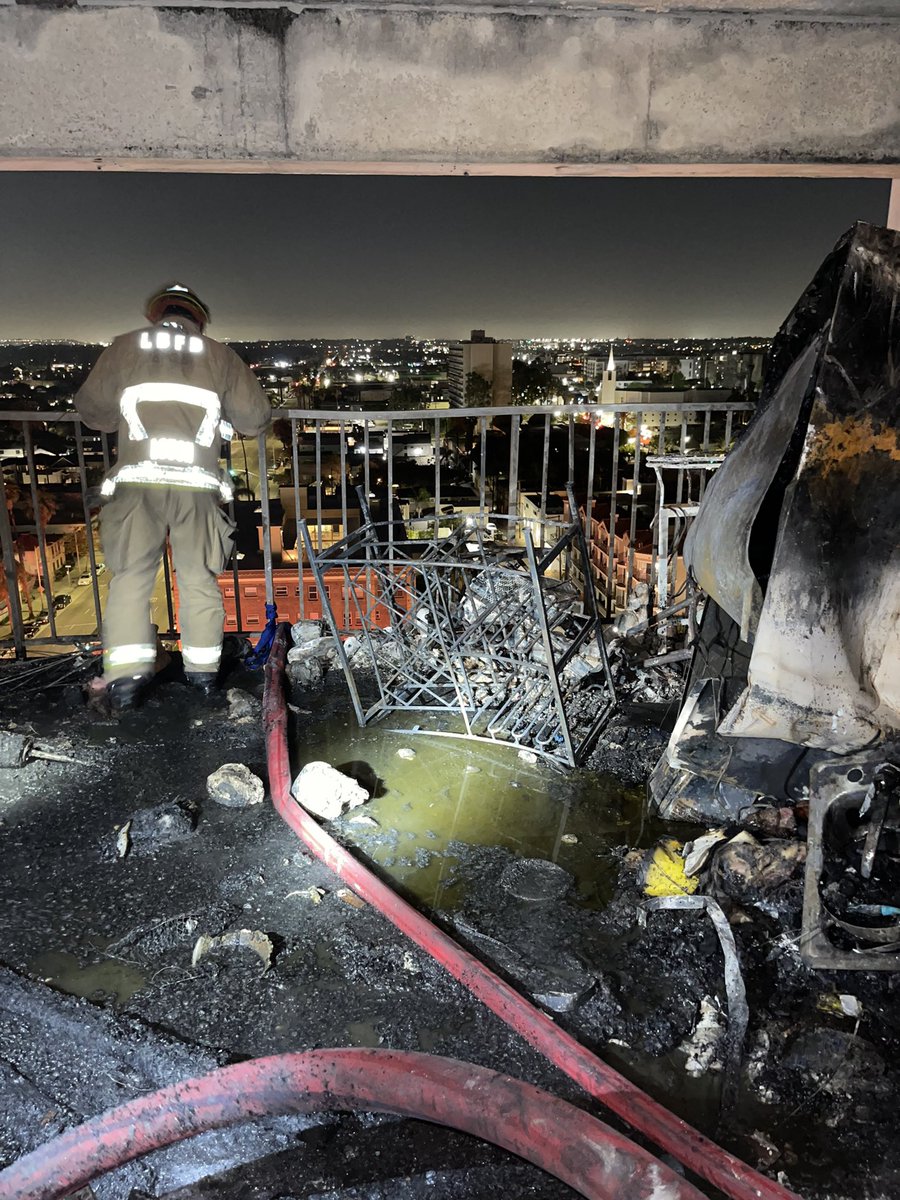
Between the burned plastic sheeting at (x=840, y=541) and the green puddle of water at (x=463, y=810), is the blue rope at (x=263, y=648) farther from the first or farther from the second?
the burned plastic sheeting at (x=840, y=541)

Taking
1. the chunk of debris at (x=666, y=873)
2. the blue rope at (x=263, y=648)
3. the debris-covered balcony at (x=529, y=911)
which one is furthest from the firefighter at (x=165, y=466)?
the chunk of debris at (x=666, y=873)

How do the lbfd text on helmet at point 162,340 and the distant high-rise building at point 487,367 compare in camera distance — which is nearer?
the lbfd text on helmet at point 162,340

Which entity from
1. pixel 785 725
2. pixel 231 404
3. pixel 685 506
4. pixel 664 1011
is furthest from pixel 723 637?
pixel 231 404

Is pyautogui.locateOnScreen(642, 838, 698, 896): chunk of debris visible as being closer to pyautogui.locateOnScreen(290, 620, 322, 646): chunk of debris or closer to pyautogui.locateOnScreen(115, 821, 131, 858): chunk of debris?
pyautogui.locateOnScreen(115, 821, 131, 858): chunk of debris

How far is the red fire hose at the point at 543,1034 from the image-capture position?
1.92m

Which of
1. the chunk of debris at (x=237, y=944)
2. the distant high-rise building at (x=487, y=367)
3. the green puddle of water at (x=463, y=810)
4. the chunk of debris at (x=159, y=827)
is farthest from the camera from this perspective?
the distant high-rise building at (x=487, y=367)

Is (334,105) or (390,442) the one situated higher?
(334,105)

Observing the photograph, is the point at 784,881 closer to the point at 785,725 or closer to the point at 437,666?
the point at 785,725

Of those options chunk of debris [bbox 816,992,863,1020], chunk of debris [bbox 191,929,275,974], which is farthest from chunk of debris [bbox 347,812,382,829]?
chunk of debris [bbox 816,992,863,1020]

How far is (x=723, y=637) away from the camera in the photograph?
11.1 feet

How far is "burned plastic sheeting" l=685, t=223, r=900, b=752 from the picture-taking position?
2.46m

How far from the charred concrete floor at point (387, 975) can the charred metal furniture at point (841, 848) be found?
0.50ft

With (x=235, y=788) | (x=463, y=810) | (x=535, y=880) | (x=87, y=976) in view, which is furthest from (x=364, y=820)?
(x=87, y=976)

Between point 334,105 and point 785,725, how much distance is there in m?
3.79
